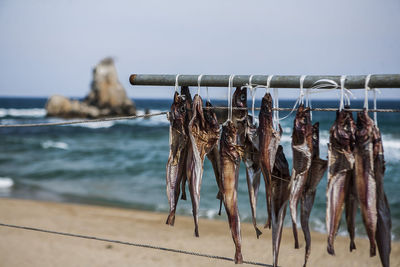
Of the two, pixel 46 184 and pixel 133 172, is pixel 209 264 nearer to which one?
pixel 46 184

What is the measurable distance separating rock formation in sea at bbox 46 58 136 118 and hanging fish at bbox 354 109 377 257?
53344 millimetres

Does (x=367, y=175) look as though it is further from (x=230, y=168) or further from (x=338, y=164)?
(x=230, y=168)

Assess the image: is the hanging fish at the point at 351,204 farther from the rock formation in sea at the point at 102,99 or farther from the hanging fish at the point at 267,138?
the rock formation in sea at the point at 102,99

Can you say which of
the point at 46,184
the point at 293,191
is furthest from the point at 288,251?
the point at 46,184

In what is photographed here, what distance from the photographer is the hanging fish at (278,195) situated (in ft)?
7.63

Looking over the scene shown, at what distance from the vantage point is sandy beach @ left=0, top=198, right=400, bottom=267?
7133 millimetres

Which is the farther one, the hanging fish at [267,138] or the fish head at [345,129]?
the hanging fish at [267,138]

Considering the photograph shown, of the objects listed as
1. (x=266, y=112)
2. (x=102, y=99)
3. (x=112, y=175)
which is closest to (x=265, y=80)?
(x=266, y=112)

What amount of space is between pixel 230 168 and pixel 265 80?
0.56 metres

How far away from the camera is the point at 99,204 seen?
1197cm

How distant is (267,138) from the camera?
2250mm

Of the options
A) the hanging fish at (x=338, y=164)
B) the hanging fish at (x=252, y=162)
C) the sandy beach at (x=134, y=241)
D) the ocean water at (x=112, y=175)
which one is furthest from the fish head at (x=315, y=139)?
the sandy beach at (x=134, y=241)

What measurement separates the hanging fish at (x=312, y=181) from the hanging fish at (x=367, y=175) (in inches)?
9.7

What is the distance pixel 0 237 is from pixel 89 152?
15.0 meters
